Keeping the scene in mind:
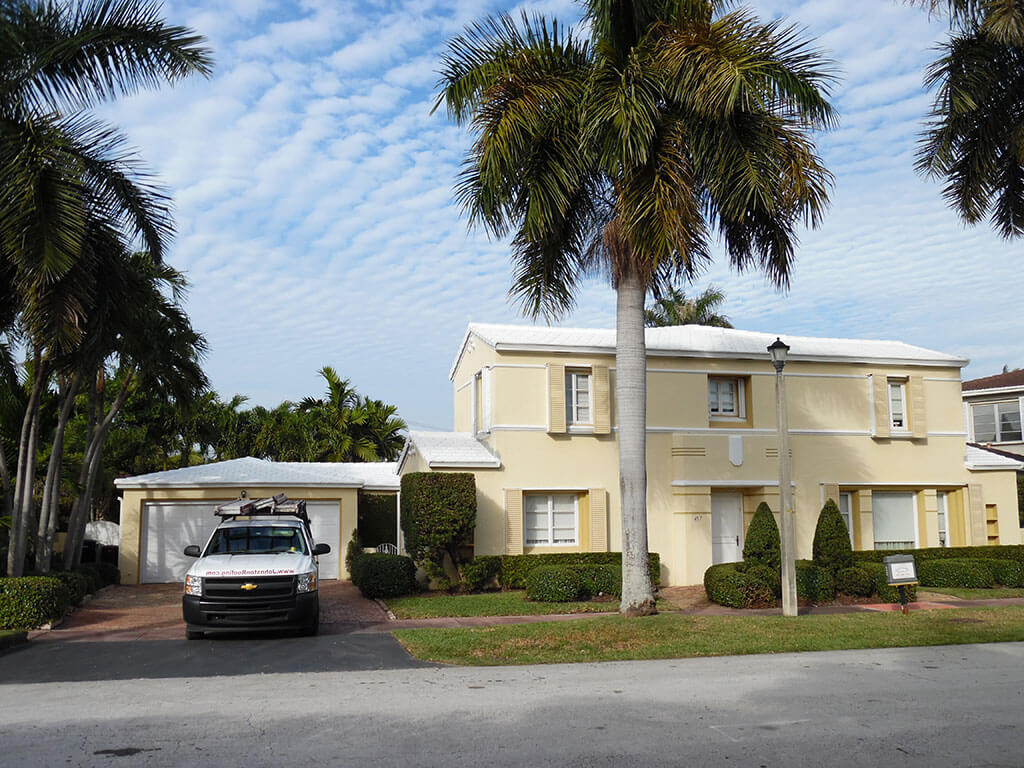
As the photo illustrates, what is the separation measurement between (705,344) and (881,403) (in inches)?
188

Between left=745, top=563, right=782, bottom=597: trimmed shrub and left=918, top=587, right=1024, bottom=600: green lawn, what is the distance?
4314 millimetres

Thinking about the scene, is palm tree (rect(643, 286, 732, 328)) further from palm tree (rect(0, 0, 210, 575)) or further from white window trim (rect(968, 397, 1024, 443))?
palm tree (rect(0, 0, 210, 575))

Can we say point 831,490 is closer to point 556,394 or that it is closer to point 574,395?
point 574,395

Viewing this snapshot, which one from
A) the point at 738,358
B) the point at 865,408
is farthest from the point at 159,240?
the point at 865,408

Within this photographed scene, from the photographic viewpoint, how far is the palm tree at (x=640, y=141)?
543 inches

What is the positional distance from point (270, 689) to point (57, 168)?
27.1ft

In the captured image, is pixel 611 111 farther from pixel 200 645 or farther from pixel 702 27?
pixel 200 645

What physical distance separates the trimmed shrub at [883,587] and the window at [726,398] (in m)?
5.43

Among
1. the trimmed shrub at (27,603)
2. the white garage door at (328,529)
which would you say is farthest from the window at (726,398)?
the trimmed shrub at (27,603)

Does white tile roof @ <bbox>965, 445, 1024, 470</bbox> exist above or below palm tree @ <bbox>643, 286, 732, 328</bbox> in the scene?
below

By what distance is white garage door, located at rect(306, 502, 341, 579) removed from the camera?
2419 centimetres

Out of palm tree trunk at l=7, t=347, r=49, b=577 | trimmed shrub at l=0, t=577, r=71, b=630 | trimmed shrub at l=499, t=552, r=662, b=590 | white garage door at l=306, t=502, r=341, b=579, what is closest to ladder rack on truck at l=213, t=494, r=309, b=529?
trimmed shrub at l=0, t=577, r=71, b=630

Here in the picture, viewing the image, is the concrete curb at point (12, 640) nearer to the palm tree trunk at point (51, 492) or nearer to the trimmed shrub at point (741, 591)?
the palm tree trunk at point (51, 492)

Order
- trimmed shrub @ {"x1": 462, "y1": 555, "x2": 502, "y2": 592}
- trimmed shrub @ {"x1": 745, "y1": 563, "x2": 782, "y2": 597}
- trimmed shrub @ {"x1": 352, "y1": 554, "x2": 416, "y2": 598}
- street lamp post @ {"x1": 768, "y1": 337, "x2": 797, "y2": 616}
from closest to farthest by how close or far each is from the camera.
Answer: street lamp post @ {"x1": 768, "y1": 337, "x2": 797, "y2": 616} → trimmed shrub @ {"x1": 745, "y1": 563, "x2": 782, "y2": 597} → trimmed shrub @ {"x1": 352, "y1": 554, "x2": 416, "y2": 598} → trimmed shrub @ {"x1": 462, "y1": 555, "x2": 502, "y2": 592}
